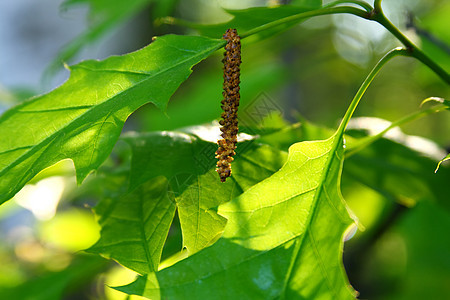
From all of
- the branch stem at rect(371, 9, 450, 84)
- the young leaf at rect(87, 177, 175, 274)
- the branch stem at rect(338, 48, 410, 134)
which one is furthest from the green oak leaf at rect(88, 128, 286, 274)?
the branch stem at rect(371, 9, 450, 84)

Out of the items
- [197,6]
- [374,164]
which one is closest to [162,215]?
[374,164]

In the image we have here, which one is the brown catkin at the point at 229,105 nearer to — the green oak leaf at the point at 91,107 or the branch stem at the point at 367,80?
the green oak leaf at the point at 91,107

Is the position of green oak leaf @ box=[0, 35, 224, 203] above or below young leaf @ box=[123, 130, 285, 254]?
above

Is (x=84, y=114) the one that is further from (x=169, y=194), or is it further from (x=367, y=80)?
(x=367, y=80)

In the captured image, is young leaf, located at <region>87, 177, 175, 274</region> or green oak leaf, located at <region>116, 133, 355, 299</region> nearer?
green oak leaf, located at <region>116, 133, 355, 299</region>

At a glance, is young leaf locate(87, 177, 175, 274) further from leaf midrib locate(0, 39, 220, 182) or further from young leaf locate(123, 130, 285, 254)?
leaf midrib locate(0, 39, 220, 182)

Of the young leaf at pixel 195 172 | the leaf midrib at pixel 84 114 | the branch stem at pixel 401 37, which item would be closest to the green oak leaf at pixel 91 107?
the leaf midrib at pixel 84 114
